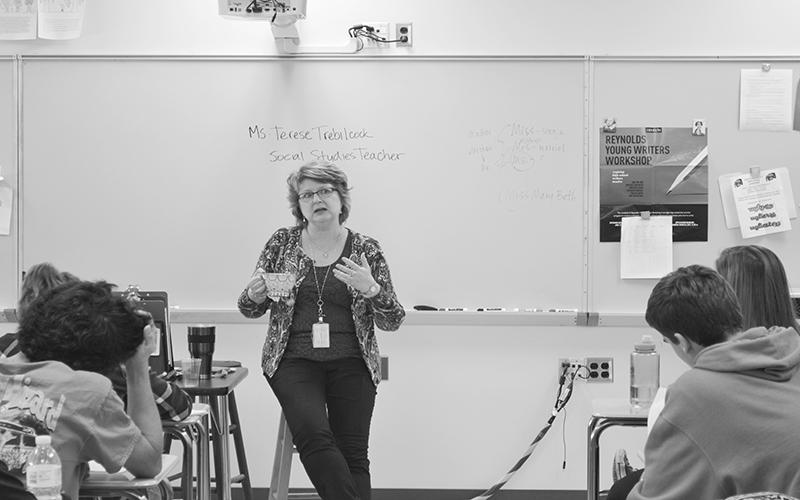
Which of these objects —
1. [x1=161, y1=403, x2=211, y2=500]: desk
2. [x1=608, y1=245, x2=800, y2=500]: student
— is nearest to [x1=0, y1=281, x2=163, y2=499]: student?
[x1=161, y1=403, x2=211, y2=500]: desk

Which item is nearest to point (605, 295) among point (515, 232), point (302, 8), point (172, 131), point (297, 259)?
point (515, 232)

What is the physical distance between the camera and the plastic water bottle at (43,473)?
1.74 m

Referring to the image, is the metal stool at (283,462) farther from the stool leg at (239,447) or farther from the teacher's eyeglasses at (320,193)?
the teacher's eyeglasses at (320,193)

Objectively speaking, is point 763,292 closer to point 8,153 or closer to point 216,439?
point 216,439

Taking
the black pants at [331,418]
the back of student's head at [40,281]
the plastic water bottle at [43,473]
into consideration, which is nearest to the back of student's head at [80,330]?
the plastic water bottle at [43,473]

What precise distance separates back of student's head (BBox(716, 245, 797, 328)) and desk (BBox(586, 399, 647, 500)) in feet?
1.83

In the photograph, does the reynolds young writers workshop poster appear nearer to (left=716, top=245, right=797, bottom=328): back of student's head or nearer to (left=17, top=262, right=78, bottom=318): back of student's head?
(left=716, top=245, right=797, bottom=328): back of student's head

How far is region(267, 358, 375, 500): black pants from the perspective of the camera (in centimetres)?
305

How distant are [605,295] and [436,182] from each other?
0.95m

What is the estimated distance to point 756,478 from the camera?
1.83 m

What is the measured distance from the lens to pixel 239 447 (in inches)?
160

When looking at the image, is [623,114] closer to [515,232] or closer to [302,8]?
[515,232]

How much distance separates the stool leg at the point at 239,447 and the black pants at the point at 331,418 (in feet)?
2.44

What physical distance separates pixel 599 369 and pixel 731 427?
2391 mm
